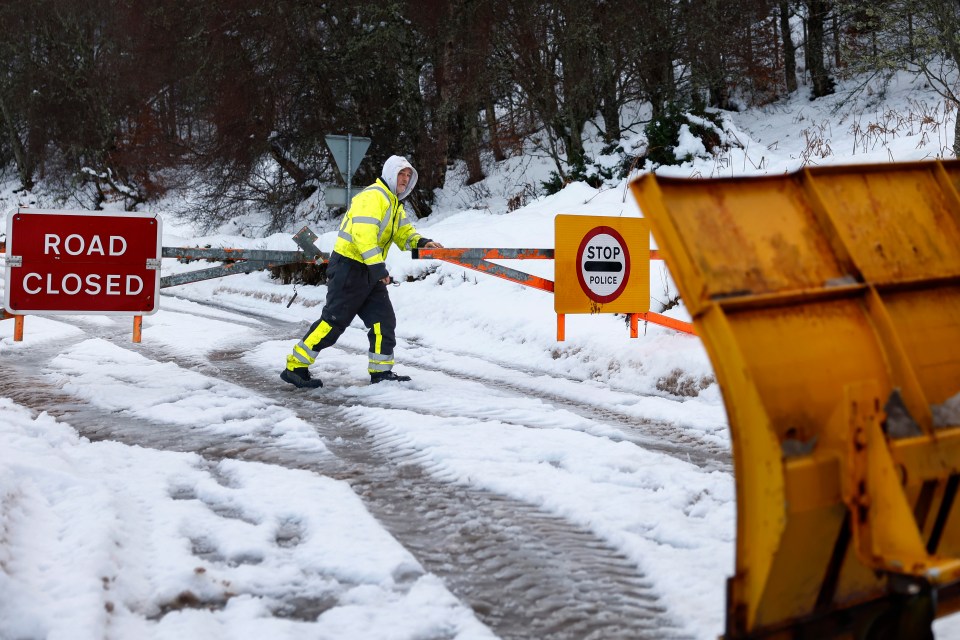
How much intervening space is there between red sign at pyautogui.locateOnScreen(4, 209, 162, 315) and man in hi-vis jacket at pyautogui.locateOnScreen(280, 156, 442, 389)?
1476 millimetres

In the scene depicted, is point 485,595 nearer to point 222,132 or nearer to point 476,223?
point 476,223

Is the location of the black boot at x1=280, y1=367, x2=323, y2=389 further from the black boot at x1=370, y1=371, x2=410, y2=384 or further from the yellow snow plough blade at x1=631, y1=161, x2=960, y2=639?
the yellow snow plough blade at x1=631, y1=161, x2=960, y2=639

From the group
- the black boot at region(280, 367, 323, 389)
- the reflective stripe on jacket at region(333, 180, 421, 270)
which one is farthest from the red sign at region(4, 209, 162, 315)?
the reflective stripe on jacket at region(333, 180, 421, 270)

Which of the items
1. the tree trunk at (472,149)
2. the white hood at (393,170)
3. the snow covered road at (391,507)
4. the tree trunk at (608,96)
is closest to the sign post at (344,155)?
the white hood at (393,170)

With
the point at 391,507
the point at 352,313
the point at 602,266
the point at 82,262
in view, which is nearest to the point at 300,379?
the point at 352,313

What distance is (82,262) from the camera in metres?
7.43

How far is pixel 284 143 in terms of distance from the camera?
22.7m

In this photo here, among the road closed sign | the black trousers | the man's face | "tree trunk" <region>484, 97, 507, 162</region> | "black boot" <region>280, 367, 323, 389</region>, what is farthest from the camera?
"tree trunk" <region>484, 97, 507, 162</region>

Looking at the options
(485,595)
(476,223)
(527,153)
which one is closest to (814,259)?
(485,595)

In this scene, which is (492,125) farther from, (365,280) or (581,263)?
(365,280)

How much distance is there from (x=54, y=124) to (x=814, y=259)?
38.0 m

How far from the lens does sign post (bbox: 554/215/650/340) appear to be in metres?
8.33

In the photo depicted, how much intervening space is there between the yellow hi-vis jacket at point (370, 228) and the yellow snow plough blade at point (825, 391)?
4.86 meters

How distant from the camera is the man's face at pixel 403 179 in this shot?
24.1 feet
